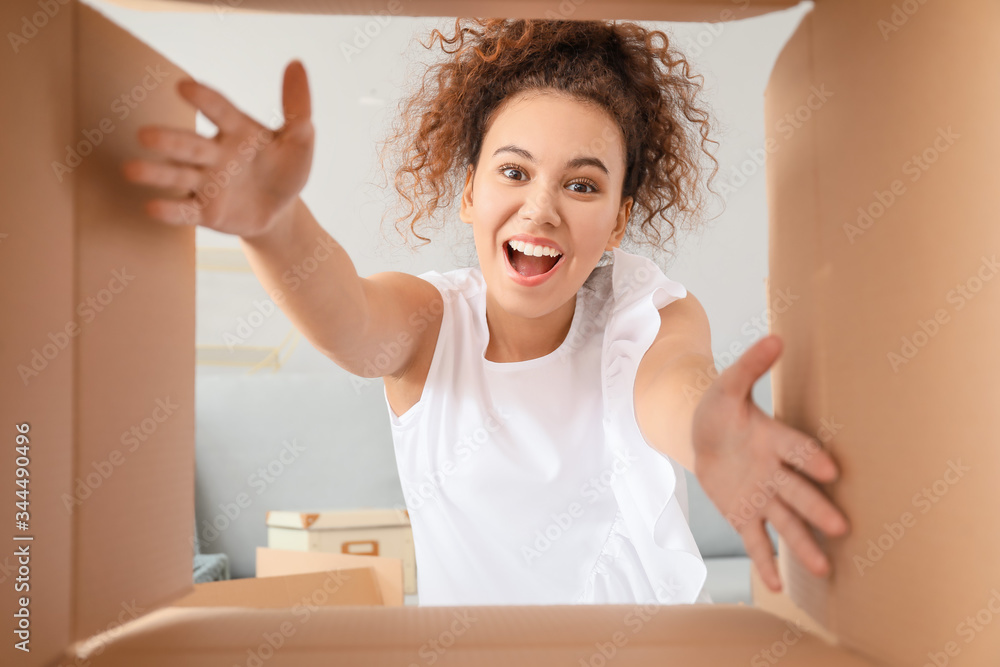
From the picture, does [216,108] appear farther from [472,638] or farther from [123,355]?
[472,638]

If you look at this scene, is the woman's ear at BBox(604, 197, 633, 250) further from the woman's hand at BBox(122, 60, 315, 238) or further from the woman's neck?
the woman's hand at BBox(122, 60, 315, 238)

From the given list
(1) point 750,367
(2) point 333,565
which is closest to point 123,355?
(1) point 750,367

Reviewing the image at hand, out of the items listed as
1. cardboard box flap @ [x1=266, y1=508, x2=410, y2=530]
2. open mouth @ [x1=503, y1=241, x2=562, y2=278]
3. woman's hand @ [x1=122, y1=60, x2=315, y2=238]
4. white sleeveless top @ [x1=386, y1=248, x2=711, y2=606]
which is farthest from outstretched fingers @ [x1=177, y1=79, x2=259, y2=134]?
cardboard box flap @ [x1=266, y1=508, x2=410, y2=530]

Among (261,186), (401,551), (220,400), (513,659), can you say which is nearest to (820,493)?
(513,659)

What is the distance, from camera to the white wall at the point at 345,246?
185 centimetres

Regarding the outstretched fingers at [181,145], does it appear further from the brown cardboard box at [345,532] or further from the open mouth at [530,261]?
the brown cardboard box at [345,532]

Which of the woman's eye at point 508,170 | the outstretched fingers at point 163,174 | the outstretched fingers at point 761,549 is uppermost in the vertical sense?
the woman's eye at point 508,170

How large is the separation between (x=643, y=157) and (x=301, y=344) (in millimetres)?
1495

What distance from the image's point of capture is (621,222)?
38.4 inches

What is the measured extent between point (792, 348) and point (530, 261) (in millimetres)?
403

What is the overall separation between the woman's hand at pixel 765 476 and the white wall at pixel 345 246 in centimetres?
121

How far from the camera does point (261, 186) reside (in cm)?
48

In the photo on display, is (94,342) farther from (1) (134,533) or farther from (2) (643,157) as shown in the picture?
(2) (643,157)

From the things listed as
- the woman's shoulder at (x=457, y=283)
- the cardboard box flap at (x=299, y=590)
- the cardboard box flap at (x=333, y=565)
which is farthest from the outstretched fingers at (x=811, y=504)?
the cardboard box flap at (x=333, y=565)
